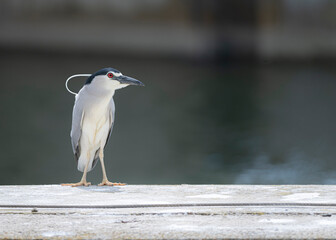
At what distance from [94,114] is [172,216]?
1.51 metres

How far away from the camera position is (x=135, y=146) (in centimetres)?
1431

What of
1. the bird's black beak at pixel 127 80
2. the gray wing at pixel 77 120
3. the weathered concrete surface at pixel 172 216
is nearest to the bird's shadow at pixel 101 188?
the weathered concrete surface at pixel 172 216

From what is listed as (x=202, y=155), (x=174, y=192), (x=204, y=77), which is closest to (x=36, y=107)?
(x=202, y=155)

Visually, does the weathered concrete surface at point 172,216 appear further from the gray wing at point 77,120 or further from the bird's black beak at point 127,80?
the bird's black beak at point 127,80

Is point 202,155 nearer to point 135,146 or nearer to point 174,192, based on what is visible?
point 135,146

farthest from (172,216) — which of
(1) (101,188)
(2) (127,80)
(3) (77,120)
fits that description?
(3) (77,120)

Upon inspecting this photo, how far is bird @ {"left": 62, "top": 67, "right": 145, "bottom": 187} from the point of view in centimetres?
431

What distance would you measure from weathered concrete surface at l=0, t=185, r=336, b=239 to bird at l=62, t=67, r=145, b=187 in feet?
2.03

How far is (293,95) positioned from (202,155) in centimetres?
862

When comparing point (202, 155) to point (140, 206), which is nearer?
point (140, 206)

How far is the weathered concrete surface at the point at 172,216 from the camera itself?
276 centimetres

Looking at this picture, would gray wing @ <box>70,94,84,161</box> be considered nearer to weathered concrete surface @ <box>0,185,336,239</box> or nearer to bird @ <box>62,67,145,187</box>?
bird @ <box>62,67,145,187</box>

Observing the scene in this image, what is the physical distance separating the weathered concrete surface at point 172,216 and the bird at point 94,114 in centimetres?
62

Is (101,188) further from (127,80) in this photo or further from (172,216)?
(172,216)
